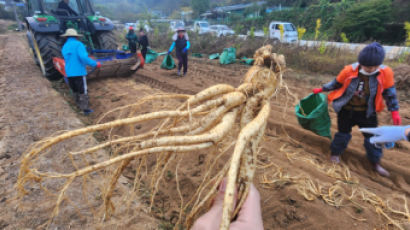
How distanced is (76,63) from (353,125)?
460cm

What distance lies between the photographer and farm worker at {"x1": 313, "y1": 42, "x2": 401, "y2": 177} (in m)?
2.19

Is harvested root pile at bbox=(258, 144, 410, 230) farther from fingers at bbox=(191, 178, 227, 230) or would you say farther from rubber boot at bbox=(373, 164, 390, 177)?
fingers at bbox=(191, 178, 227, 230)

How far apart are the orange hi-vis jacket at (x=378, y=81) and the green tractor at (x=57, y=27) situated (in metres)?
5.77

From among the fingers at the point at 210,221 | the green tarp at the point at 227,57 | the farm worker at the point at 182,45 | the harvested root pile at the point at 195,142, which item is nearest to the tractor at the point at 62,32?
the farm worker at the point at 182,45

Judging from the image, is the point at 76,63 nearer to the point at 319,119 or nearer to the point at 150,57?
the point at 319,119

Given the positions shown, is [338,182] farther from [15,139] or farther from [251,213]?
[15,139]

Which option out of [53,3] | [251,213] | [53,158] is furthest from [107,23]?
[251,213]

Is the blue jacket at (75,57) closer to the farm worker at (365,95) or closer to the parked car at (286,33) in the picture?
the farm worker at (365,95)

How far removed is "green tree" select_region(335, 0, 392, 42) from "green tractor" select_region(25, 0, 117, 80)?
47.5ft

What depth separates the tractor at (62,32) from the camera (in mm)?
5066

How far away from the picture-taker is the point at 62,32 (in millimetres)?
5863

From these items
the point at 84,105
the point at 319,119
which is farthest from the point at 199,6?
the point at 319,119

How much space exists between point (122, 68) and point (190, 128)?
5.07 m

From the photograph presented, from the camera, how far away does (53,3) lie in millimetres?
6234
